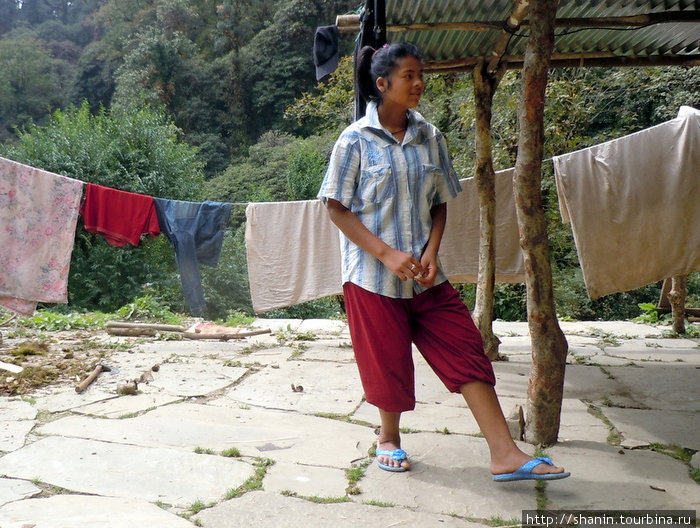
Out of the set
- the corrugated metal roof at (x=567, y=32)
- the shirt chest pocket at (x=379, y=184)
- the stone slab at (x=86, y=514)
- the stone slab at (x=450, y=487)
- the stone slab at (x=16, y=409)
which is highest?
the corrugated metal roof at (x=567, y=32)

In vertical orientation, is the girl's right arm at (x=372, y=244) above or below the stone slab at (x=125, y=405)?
above

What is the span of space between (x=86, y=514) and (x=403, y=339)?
47.1 inches

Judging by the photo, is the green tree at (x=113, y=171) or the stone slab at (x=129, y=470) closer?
the stone slab at (x=129, y=470)

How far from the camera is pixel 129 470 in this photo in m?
2.50

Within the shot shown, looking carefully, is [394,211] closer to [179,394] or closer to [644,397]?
[179,394]

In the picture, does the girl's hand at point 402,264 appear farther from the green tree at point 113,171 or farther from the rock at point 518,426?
the green tree at point 113,171

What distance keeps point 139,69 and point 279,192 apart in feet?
38.9

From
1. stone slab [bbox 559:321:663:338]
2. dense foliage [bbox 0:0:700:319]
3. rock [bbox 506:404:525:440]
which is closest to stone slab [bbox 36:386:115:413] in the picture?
rock [bbox 506:404:525:440]

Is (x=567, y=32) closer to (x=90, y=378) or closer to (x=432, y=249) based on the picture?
(x=432, y=249)

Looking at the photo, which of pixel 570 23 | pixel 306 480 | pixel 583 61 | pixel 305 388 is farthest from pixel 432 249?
pixel 583 61

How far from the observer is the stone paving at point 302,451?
84.4 inches

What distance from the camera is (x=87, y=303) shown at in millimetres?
11898

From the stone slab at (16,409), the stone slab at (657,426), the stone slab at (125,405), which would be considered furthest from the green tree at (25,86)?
the stone slab at (657,426)

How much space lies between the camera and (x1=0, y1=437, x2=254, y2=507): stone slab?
7.56 feet
